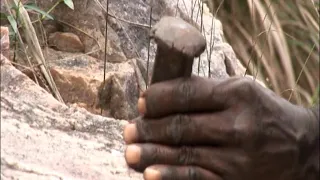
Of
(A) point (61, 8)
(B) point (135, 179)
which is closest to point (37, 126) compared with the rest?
(B) point (135, 179)

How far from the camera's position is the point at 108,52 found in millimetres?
2047

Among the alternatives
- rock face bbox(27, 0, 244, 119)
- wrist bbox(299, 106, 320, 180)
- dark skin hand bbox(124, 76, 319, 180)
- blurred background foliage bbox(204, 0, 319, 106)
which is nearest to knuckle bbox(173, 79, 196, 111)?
dark skin hand bbox(124, 76, 319, 180)

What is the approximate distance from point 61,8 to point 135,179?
700 mm

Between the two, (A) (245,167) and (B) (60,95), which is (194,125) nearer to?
(A) (245,167)

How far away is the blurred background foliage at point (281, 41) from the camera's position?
3609 mm

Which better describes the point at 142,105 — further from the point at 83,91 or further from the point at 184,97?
the point at 83,91

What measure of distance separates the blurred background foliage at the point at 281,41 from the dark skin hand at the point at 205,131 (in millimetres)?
2184

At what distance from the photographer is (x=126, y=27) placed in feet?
6.98

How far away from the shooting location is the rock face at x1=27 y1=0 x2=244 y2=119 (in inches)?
74.8

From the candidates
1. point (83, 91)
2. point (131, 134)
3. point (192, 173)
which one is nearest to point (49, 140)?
point (131, 134)

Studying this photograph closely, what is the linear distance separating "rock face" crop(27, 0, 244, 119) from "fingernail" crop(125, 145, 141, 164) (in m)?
0.61

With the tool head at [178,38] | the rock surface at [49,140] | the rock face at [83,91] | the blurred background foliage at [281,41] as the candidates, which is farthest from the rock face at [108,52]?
the blurred background foliage at [281,41]

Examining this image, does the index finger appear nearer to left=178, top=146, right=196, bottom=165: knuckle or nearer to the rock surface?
left=178, top=146, right=196, bottom=165: knuckle

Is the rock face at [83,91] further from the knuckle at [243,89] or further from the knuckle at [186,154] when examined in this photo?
the knuckle at [243,89]
